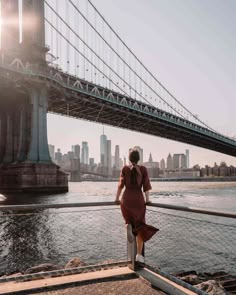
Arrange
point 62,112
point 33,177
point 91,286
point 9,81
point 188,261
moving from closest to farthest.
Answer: point 91,286
point 188,261
point 33,177
point 9,81
point 62,112

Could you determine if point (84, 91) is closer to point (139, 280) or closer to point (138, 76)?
point (138, 76)

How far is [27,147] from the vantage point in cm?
4778

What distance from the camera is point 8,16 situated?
49.2m

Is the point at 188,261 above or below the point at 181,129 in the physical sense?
A: below

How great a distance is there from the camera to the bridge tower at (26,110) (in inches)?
1661

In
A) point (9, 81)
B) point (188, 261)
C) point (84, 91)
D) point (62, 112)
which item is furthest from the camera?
point (62, 112)

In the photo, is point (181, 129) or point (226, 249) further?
point (181, 129)

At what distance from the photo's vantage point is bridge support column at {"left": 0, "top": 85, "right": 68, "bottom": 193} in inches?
1620

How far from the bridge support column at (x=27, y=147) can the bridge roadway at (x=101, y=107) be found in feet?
8.66

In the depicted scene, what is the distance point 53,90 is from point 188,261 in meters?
44.0

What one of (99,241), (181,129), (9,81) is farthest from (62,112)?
(99,241)

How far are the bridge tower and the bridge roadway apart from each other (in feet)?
2.85

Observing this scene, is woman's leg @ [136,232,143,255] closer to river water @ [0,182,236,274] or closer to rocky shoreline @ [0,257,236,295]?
rocky shoreline @ [0,257,236,295]

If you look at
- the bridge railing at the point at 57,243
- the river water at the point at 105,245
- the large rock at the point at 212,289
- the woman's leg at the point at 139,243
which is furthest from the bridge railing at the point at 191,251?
the woman's leg at the point at 139,243
